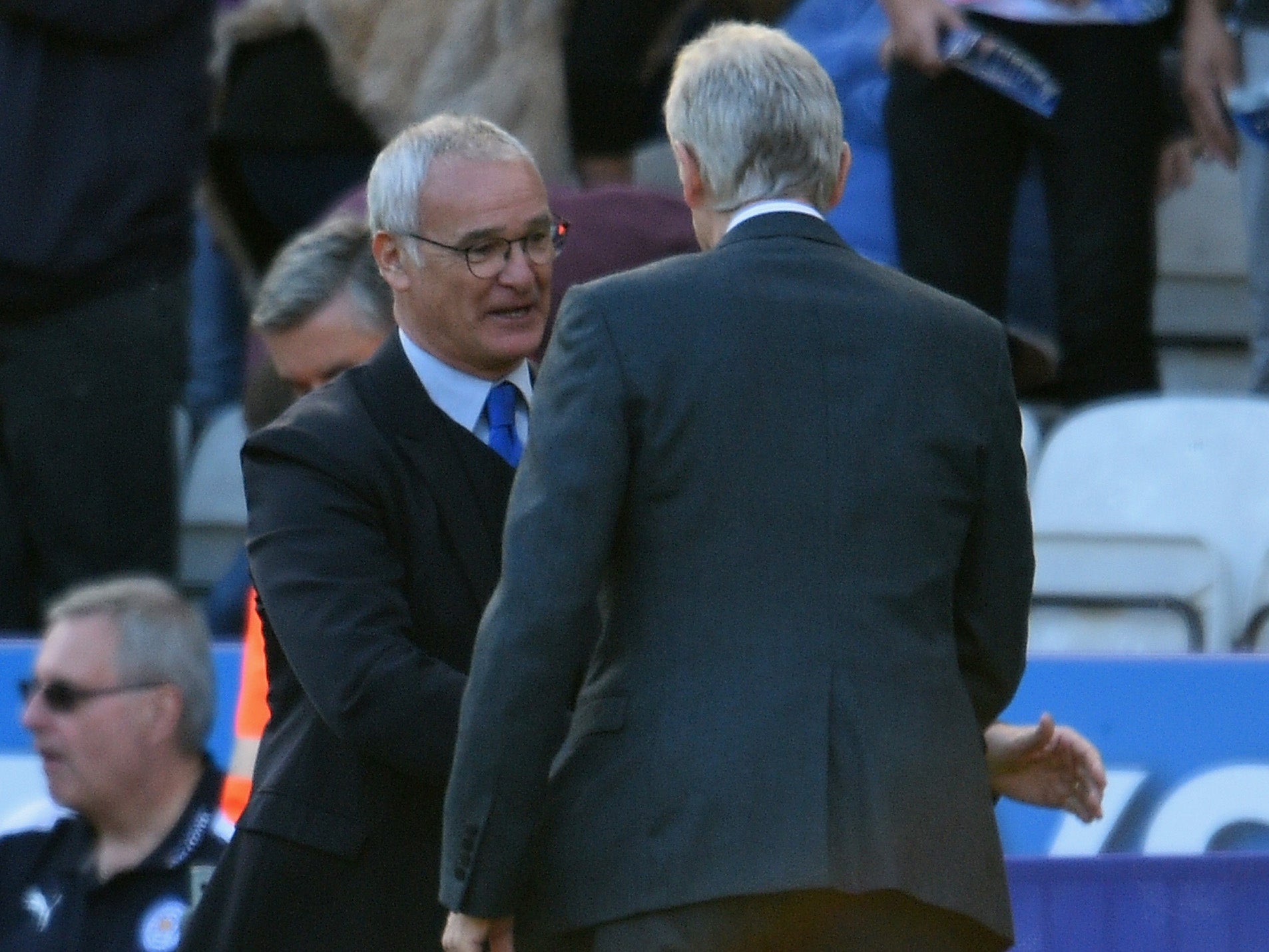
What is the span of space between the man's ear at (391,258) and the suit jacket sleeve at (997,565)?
0.74m

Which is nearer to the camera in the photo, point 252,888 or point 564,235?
point 252,888

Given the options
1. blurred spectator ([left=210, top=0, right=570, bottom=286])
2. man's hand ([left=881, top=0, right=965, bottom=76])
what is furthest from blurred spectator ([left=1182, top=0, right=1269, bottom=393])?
blurred spectator ([left=210, top=0, right=570, bottom=286])

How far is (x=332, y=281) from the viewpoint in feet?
11.1

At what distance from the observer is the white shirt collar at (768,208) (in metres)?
2.23

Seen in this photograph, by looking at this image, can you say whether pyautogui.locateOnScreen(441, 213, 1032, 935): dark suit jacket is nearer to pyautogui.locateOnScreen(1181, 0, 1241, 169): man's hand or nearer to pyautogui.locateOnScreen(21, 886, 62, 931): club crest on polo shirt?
pyautogui.locateOnScreen(21, 886, 62, 931): club crest on polo shirt

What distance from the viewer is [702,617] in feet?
6.98

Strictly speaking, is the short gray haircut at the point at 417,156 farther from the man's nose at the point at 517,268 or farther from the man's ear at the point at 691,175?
the man's ear at the point at 691,175

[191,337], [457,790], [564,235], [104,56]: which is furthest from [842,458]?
[191,337]

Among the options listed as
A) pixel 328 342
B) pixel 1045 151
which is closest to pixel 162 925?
pixel 328 342

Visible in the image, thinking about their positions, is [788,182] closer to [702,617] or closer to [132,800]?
[702,617]

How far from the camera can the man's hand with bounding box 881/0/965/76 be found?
14.7ft

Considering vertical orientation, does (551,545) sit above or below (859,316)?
below

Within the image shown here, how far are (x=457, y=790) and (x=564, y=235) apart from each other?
0.85m

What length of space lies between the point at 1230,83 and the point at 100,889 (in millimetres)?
2764
